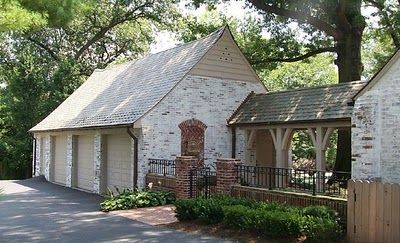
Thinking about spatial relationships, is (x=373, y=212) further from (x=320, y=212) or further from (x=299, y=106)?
(x=299, y=106)

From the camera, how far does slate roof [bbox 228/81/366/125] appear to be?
15672 mm

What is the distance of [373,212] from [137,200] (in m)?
8.10

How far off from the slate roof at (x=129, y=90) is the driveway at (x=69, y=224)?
11.3 ft

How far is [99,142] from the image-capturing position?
20.2 meters

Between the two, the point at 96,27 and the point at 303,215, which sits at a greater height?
the point at 96,27

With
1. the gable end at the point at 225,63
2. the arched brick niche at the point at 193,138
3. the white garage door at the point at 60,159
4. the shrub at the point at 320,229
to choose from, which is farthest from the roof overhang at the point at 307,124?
the white garage door at the point at 60,159

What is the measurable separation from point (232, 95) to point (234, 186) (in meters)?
6.84

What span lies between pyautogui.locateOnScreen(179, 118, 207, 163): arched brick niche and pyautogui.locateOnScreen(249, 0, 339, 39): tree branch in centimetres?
694

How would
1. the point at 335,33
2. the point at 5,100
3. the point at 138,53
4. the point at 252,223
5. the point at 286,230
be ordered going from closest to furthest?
the point at 286,230 → the point at 252,223 → the point at 335,33 → the point at 5,100 → the point at 138,53

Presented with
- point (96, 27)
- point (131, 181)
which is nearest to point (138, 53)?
point (96, 27)

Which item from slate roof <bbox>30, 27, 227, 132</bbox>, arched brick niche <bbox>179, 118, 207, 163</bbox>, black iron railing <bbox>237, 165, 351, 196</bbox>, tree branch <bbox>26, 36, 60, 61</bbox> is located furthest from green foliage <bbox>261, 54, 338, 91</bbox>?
black iron railing <bbox>237, 165, 351, 196</bbox>

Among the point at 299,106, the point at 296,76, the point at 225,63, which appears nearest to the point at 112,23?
the point at 296,76

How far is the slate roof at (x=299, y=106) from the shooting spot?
1567cm

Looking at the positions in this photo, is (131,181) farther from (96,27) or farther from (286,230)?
(96,27)
